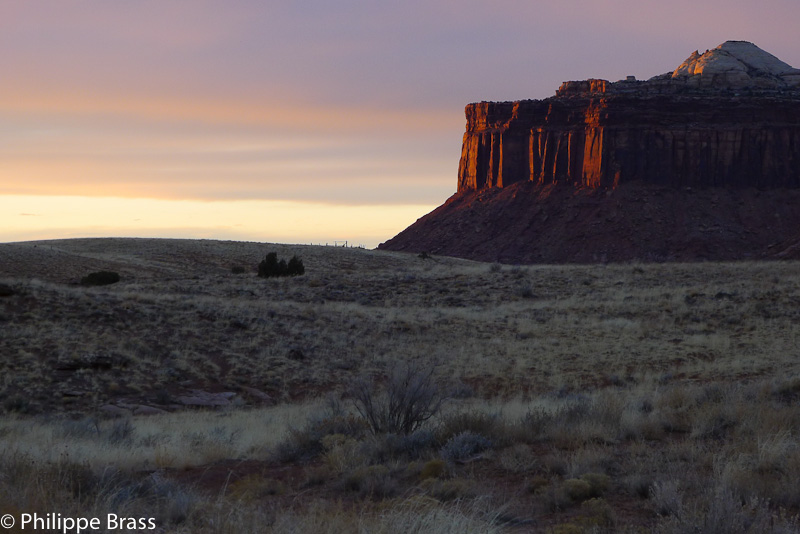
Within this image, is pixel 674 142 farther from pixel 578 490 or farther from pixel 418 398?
pixel 578 490

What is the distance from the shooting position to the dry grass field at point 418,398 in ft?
21.8

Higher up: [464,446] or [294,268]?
[294,268]

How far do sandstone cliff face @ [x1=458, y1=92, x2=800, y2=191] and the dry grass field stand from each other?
65.3 metres

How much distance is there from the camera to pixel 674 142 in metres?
107

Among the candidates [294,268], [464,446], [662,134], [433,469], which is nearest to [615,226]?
[662,134]

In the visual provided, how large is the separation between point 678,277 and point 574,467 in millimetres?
34641

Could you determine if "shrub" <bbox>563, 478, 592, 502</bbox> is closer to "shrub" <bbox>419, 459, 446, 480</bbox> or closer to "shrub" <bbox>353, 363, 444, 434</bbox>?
"shrub" <bbox>419, 459, 446, 480</bbox>

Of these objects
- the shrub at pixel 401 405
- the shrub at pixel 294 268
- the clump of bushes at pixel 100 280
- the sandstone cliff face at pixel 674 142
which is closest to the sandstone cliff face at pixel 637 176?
the sandstone cliff face at pixel 674 142

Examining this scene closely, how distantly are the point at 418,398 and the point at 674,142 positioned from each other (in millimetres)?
104910

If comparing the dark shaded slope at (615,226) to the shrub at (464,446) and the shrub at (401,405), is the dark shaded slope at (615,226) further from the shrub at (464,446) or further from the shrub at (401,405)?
the shrub at (464,446)

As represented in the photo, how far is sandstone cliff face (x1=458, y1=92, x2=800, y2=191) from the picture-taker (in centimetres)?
10525

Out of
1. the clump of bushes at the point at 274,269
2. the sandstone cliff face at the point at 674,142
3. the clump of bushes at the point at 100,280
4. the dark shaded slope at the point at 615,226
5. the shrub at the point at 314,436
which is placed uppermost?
the sandstone cliff face at the point at 674,142

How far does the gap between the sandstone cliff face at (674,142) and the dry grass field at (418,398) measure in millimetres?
65265

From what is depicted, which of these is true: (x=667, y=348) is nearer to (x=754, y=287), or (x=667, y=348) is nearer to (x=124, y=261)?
(x=754, y=287)
